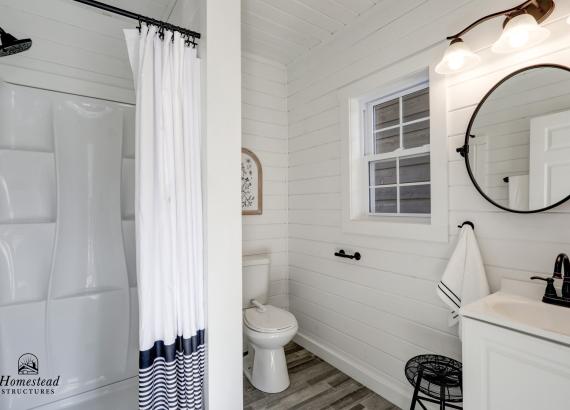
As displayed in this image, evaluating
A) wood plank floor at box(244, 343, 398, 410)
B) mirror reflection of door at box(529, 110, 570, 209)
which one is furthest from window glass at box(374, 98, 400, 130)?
wood plank floor at box(244, 343, 398, 410)

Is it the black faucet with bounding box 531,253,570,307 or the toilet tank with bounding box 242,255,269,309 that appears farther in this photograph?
the toilet tank with bounding box 242,255,269,309

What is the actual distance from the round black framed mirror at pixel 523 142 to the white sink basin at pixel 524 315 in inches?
16.3

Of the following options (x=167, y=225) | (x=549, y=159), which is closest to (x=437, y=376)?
(x=549, y=159)

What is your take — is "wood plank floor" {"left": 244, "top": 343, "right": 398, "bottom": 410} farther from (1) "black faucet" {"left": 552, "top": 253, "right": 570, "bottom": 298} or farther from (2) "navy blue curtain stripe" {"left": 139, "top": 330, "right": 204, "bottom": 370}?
(1) "black faucet" {"left": 552, "top": 253, "right": 570, "bottom": 298}

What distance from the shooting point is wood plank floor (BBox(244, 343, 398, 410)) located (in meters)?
1.82

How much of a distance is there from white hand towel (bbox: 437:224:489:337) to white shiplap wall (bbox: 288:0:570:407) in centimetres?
6

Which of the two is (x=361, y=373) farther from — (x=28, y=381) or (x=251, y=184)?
(x=28, y=381)

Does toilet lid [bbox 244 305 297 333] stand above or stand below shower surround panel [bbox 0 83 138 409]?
below

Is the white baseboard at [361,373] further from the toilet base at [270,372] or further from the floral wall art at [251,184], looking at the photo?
the floral wall art at [251,184]

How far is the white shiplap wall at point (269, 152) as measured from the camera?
2605mm

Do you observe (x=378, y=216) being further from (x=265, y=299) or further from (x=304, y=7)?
(x=304, y=7)

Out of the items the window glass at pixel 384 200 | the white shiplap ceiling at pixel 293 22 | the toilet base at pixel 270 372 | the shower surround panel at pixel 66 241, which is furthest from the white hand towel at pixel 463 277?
the shower surround panel at pixel 66 241

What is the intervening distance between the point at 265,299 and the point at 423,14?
2311 mm

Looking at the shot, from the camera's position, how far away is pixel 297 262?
106 inches
